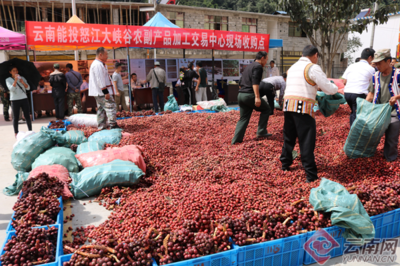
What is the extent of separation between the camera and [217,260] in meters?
2.41

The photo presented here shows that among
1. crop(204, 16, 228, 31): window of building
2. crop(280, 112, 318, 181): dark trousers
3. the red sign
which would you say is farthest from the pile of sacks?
crop(204, 16, 228, 31): window of building

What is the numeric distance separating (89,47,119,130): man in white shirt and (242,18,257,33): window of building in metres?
22.6

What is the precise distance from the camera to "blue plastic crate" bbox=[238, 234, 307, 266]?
8.16 ft

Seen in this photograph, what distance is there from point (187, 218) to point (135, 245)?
67 centimetres

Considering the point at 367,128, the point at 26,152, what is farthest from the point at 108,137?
the point at 367,128

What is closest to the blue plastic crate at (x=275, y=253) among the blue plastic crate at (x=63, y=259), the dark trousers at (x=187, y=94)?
the blue plastic crate at (x=63, y=259)

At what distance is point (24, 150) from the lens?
15.7ft

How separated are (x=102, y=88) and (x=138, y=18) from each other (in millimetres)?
19307

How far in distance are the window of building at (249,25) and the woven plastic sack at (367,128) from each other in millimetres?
24261

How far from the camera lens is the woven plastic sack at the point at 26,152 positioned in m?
4.77

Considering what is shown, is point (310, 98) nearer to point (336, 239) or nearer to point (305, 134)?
point (305, 134)

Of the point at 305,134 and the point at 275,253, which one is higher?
the point at 305,134

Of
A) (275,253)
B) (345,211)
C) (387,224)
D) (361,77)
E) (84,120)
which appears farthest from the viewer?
(84,120)

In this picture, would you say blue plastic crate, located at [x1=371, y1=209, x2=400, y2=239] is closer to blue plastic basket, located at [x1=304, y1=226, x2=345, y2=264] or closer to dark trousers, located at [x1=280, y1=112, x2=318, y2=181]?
blue plastic basket, located at [x1=304, y1=226, x2=345, y2=264]
